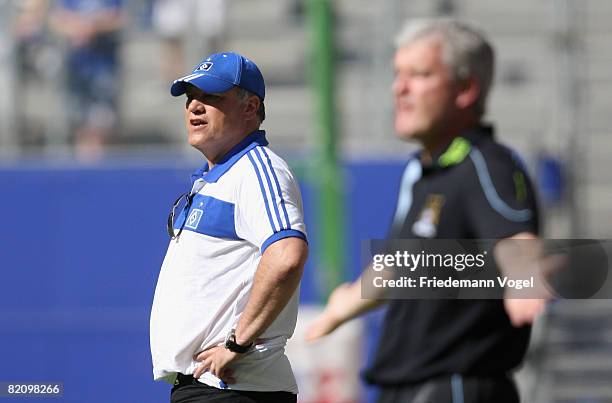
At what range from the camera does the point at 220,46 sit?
9.59 m

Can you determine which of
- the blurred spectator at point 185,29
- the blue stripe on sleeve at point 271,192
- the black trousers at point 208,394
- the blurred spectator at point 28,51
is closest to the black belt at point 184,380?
the black trousers at point 208,394

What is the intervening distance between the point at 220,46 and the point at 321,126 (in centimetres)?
219

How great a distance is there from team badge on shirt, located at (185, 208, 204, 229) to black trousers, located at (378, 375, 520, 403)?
0.81m

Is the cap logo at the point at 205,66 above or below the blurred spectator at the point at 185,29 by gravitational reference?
below

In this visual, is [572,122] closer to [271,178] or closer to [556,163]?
[556,163]

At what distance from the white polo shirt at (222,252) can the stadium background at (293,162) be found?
4354mm

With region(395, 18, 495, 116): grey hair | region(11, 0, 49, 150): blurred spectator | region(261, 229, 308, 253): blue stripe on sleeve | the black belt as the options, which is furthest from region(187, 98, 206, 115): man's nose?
region(11, 0, 49, 150): blurred spectator

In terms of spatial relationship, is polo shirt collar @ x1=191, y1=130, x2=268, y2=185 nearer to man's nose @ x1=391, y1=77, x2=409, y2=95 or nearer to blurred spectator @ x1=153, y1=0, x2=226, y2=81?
man's nose @ x1=391, y1=77, x2=409, y2=95

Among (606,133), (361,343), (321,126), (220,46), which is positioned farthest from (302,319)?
(606,133)

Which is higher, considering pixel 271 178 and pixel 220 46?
pixel 220 46

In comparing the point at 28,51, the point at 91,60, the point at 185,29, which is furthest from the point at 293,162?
the point at 28,51

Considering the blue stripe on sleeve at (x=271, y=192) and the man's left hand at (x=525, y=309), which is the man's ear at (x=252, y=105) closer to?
the blue stripe on sleeve at (x=271, y=192)

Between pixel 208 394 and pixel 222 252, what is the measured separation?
13.1 inches

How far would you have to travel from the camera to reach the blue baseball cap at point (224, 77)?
2715 mm
